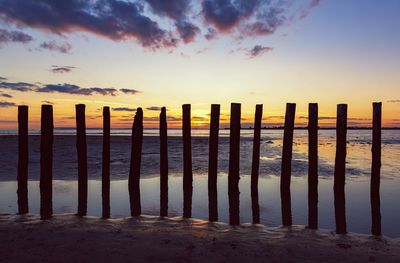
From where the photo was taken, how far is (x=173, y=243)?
16.4 feet

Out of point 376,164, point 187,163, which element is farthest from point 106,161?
point 376,164

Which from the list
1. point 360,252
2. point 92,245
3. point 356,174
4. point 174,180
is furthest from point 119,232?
point 356,174

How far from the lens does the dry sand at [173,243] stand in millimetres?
4512

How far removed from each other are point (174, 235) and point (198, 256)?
35.1 inches

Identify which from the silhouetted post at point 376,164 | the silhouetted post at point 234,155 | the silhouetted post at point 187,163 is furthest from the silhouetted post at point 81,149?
the silhouetted post at point 376,164

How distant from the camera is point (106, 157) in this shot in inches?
264

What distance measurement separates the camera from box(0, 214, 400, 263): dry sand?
4.51 metres

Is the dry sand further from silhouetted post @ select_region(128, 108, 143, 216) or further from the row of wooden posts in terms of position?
silhouetted post @ select_region(128, 108, 143, 216)

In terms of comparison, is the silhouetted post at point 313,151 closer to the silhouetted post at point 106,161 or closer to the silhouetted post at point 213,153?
the silhouetted post at point 213,153

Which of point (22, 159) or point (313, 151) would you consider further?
point (22, 159)

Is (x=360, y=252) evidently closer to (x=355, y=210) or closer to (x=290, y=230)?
(x=290, y=230)

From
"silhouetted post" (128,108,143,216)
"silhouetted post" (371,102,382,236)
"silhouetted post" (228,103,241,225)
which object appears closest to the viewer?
"silhouetted post" (371,102,382,236)

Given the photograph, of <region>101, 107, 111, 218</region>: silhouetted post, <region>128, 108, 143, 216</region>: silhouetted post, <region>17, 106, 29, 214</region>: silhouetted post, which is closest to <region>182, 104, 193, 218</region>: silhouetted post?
<region>128, 108, 143, 216</region>: silhouetted post

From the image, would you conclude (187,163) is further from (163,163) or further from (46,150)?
(46,150)
